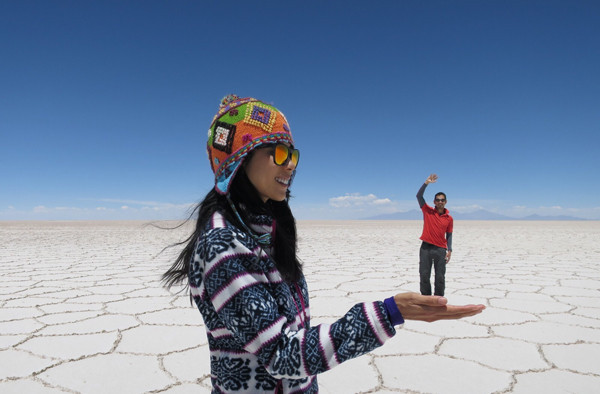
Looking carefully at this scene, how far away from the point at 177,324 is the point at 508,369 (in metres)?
1.60

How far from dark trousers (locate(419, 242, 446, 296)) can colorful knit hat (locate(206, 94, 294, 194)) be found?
2.46 metres

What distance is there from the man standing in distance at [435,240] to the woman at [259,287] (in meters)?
2.30

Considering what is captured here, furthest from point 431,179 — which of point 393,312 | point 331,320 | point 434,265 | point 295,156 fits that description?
point 393,312

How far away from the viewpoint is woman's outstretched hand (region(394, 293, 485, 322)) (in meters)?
0.59

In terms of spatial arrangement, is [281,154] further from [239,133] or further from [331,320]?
[331,320]

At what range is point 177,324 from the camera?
2270mm

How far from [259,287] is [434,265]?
2555 mm

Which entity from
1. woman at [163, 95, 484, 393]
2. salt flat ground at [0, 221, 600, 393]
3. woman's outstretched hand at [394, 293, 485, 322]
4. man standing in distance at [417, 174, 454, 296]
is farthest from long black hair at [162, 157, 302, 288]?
man standing in distance at [417, 174, 454, 296]

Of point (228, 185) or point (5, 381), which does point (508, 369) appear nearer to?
point (228, 185)

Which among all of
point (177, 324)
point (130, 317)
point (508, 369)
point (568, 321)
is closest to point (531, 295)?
point (568, 321)

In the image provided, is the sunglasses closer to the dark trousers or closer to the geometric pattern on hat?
the geometric pattern on hat

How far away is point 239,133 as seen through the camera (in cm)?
73

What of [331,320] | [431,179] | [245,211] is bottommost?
[331,320]

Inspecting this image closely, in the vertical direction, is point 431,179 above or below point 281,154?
above
